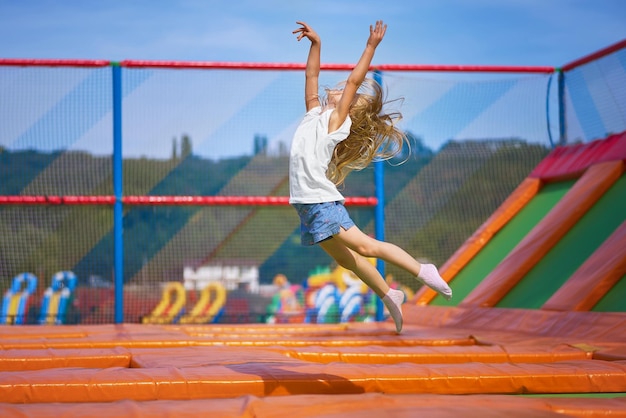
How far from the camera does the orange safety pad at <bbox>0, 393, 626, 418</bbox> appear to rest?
7.70 ft

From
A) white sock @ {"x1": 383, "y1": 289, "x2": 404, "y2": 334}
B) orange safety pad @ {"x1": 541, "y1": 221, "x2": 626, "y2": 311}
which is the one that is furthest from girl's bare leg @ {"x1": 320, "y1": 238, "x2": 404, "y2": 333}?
orange safety pad @ {"x1": 541, "y1": 221, "x2": 626, "y2": 311}

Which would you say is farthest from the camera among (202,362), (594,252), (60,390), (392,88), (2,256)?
(392,88)

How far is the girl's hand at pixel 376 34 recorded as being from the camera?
2.99 m

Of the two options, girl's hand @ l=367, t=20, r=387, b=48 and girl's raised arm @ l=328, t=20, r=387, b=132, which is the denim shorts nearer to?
girl's raised arm @ l=328, t=20, r=387, b=132

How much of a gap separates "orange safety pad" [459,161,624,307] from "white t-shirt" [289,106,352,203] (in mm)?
2899

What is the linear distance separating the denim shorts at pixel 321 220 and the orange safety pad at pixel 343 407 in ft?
1.93

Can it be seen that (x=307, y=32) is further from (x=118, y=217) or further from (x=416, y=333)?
(x=118, y=217)

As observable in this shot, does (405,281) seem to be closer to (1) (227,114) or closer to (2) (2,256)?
(1) (227,114)

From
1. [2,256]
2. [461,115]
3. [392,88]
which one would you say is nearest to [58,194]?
[2,256]

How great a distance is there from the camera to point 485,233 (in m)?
6.61

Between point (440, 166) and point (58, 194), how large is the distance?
9.56 feet

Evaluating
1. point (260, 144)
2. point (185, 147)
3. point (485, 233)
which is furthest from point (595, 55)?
point (185, 147)

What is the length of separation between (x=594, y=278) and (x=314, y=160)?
2.42m

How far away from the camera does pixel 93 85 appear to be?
6230 millimetres
